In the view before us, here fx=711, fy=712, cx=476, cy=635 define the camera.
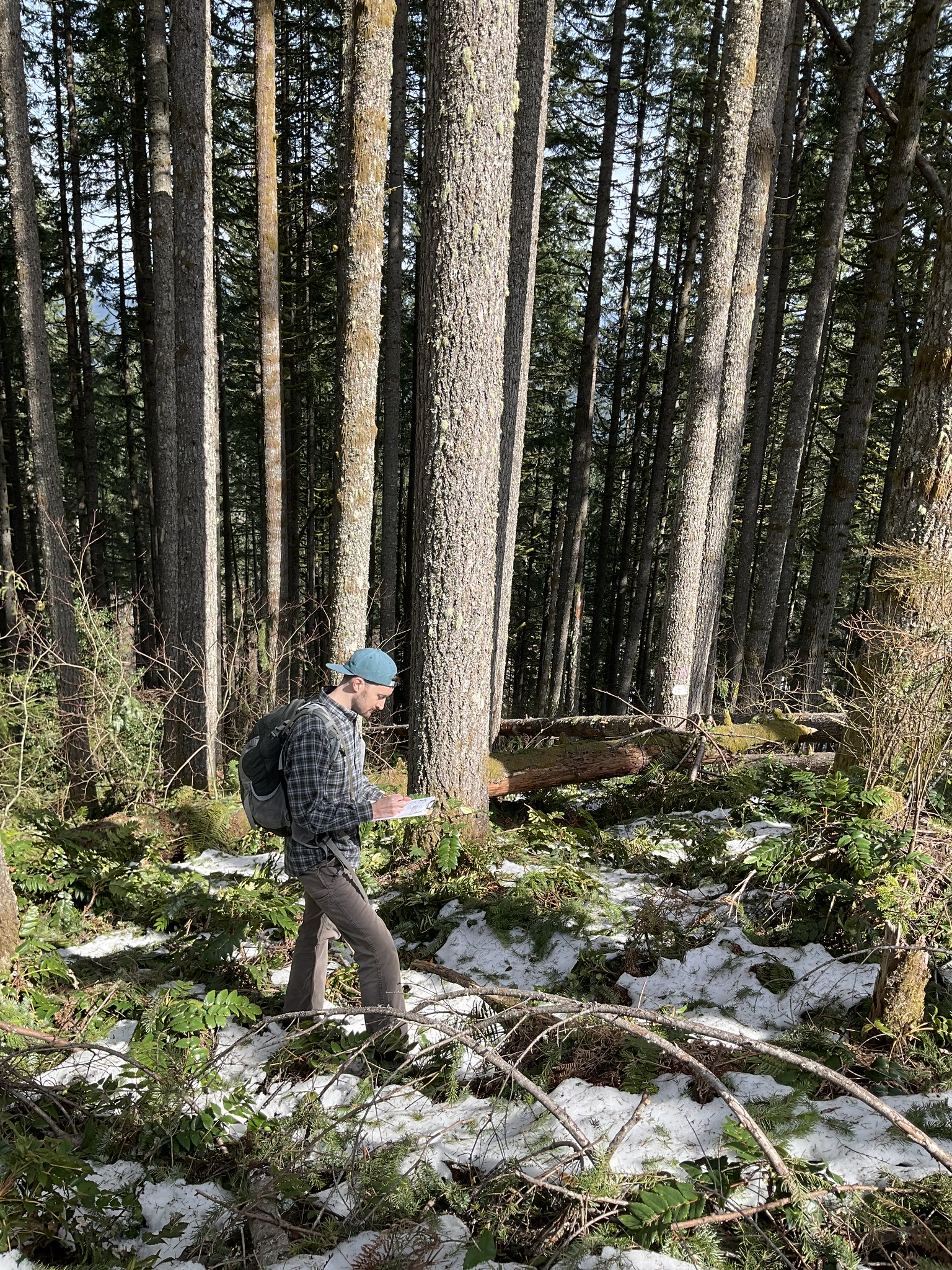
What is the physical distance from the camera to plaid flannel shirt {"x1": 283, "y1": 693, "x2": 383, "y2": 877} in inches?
139

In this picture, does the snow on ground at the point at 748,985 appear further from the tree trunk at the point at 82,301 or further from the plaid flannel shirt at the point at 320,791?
the tree trunk at the point at 82,301

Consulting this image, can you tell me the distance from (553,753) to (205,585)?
4693 mm

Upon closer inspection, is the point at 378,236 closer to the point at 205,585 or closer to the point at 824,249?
the point at 205,585

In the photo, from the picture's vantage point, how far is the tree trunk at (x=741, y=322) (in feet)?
27.7

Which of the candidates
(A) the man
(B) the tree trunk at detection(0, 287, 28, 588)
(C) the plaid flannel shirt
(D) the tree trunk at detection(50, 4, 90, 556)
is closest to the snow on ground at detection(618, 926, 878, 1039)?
(A) the man

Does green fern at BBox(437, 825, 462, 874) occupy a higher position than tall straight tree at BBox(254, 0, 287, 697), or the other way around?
tall straight tree at BBox(254, 0, 287, 697)

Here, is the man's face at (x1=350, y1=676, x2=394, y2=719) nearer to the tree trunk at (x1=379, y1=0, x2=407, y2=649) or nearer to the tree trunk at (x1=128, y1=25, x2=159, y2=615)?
the tree trunk at (x1=379, y1=0, x2=407, y2=649)

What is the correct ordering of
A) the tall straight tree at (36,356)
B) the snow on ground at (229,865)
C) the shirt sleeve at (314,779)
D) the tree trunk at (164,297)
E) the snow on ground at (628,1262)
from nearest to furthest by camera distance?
the snow on ground at (628,1262)
the shirt sleeve at (314,779)
the snow on ground at (229,865)
the tall straight tree at (36,356)
the tree trunk at (164,297)

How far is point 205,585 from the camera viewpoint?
28.6ft

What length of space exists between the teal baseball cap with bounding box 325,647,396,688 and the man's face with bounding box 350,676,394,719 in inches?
1.1

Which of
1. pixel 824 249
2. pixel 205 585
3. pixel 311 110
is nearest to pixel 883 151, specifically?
pixel 824 249

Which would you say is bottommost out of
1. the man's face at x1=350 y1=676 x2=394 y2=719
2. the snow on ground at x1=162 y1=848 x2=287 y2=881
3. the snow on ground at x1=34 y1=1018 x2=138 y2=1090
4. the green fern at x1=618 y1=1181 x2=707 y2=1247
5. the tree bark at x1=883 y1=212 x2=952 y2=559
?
the snow on ground at x1=162 y1=848 x2=287 y2=881

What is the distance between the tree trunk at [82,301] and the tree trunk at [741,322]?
13041 mm

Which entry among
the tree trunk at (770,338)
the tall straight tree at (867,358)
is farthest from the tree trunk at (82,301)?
the tall straight tree at (867,358)
